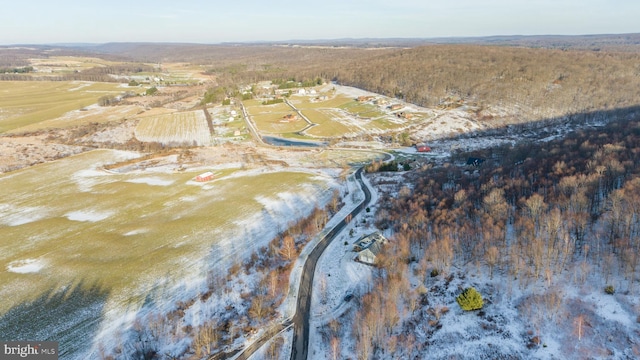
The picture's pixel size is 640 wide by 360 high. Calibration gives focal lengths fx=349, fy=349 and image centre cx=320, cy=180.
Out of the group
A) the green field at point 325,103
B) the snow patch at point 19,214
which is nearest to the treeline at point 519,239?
the snow patch at point 19,214

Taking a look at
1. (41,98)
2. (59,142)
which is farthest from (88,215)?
(41,98)

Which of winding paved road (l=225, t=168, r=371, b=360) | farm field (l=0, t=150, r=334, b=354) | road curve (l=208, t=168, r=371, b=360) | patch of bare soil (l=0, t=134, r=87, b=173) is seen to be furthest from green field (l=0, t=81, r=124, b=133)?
road curve (l=208, t=168, r=371, b=360)

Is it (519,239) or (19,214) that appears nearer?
(519,239)

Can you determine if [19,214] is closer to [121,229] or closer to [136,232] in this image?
[121,229]

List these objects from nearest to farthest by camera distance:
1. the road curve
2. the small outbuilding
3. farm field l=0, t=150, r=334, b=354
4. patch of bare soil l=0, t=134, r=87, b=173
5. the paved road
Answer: the road curve → the paved road → farm field l=0, t=150, r=334, b=354 → the small outbuilding → patch of bare soil l=0, t=134, r=87, b=173

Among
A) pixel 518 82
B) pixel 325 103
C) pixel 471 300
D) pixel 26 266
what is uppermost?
pixel 518 82

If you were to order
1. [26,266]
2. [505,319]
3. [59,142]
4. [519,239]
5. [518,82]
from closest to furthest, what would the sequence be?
[505,319], [519,239], [26,266], [59,142], [518,82]

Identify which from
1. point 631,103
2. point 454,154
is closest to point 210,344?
point 454,154

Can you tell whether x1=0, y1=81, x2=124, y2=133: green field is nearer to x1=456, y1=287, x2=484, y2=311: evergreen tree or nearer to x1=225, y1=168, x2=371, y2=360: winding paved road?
x1=225, y1=168, x2=371, y2=360: winding paved road

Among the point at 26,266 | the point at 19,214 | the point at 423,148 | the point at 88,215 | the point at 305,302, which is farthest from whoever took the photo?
the point at 423,148
